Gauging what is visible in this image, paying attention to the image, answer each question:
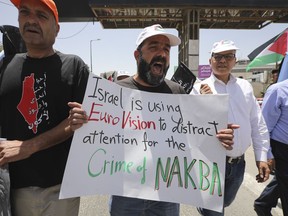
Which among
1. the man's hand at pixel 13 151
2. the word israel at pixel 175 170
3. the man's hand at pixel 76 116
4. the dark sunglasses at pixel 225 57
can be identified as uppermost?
the dark sunglasses at pixel 225 57

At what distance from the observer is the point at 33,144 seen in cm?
198

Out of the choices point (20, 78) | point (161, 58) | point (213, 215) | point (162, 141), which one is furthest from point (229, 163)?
point (20, 78)

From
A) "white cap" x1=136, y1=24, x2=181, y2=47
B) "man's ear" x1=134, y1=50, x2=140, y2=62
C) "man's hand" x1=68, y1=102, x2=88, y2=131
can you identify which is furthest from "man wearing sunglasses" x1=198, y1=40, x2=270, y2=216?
"man's hand" x1=68, y1=102, x2=88, y2=131

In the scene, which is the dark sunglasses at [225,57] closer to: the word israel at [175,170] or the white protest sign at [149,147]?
the white protest sign at [149,147]

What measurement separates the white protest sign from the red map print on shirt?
288 mm

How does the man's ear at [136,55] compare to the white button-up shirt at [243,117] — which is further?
the white button-up shirt at [243,117]

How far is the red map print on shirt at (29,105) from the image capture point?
2.04m

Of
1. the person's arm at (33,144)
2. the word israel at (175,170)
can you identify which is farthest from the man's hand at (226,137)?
the person's arm at (33,144)

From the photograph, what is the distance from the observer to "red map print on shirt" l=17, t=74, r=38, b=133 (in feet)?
6.71

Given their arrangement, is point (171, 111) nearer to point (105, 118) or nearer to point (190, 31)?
point (105, 118)

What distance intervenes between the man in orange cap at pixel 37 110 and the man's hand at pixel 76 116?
3.1 inches

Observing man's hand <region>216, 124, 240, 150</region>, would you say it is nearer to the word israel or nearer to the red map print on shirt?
the word israel

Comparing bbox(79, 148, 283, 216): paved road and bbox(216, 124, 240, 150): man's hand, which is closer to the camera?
bbox(216, 124, 240, 150): man's hand

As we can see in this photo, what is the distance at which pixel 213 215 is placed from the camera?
2.85 m
